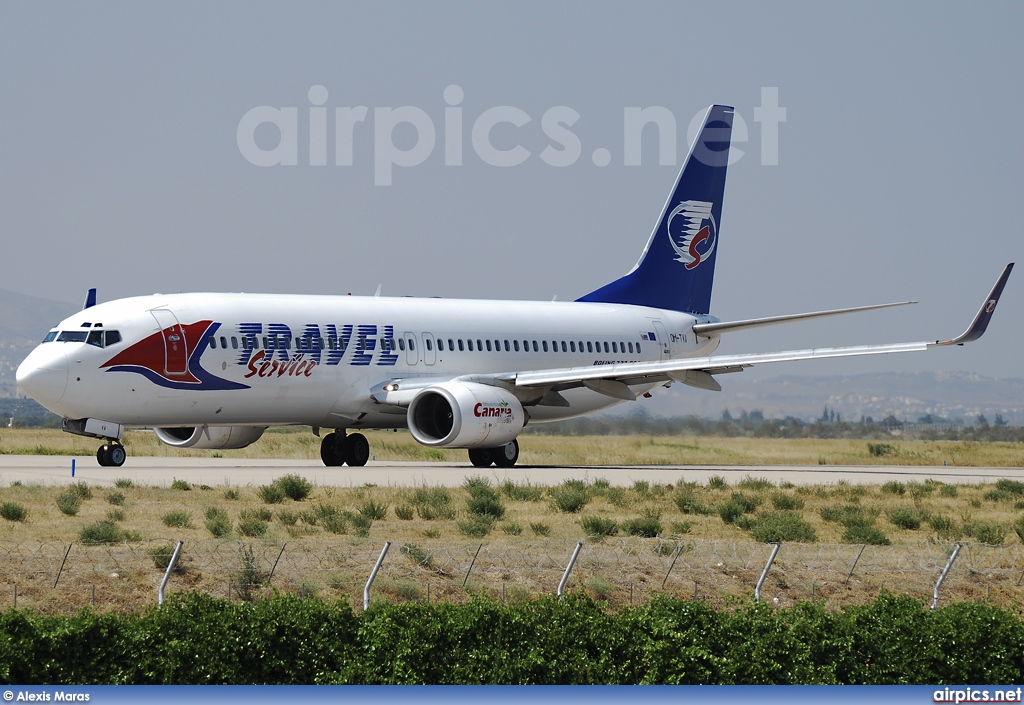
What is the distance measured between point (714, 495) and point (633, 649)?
15850 millimetres

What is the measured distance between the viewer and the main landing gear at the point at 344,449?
3750 cm

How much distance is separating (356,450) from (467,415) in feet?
15.1

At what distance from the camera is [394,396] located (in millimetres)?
35062

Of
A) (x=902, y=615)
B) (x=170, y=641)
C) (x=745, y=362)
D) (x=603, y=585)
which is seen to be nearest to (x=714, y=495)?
(x=745, y=362)

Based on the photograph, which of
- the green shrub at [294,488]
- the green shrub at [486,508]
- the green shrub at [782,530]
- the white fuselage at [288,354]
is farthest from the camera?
the white fuselage at [288,354]

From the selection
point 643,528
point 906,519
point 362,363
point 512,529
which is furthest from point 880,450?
point 512,529

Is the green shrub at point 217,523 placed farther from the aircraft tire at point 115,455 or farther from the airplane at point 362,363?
the aircraft tire at point 115,455

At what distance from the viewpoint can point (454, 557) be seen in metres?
19.0

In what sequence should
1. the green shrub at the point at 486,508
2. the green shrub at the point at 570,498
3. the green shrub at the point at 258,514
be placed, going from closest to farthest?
the green shrub at the point at 258,514, the green shrub at the point at 486,508, the green shrub at the point at 570,498

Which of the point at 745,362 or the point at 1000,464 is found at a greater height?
the point at 745,362

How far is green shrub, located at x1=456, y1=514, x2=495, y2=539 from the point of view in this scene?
22.0 m

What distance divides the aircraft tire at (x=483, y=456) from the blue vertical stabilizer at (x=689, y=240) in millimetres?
8260

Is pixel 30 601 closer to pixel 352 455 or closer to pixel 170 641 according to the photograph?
pixel 170 641

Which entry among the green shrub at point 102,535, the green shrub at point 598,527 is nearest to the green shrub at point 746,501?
the green shrub at point 598,527
